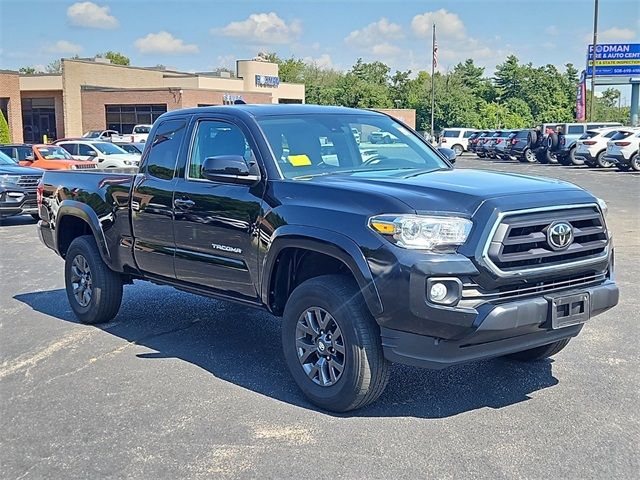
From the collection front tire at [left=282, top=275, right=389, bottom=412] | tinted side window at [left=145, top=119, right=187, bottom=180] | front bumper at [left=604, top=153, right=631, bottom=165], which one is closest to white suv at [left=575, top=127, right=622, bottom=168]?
front bumper at [left=604, top=153, right=631, bottom=165]

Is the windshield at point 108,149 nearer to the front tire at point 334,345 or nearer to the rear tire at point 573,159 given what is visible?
the rear tire at point 573,159

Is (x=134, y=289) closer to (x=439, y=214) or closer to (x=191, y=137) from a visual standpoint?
(x=191, y=137)

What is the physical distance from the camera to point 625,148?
2803 cm

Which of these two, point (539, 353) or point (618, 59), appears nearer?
point (539, 353)

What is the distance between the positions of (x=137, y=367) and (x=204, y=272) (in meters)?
0.91

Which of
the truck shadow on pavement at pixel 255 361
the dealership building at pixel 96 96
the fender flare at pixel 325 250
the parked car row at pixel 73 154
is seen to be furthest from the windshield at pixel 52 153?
the dealership building at pixel 96 96

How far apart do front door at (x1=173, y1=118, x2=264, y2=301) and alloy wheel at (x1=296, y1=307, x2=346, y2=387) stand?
23.7 inches

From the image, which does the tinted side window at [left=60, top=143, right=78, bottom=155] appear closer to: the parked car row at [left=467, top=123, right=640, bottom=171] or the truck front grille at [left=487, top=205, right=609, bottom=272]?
the parked car row at [left=467, top=123, right=640, bottom=171]

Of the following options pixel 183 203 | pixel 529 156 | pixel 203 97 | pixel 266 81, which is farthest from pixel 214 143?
pixel 266 81

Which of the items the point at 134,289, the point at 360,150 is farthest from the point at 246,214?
the point at 134,289

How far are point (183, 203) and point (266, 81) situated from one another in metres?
61.9

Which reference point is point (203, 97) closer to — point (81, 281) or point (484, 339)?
point (81, 281)

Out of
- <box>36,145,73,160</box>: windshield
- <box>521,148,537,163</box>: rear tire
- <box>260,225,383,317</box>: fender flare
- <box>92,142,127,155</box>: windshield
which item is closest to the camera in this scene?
<box>260,225,383,317</box>: fender flare

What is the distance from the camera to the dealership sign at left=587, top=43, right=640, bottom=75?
56281 mm
